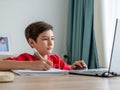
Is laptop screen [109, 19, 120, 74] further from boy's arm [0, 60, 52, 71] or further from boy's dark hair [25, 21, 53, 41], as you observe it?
boy's dark hair [25, 21, 53, 41]

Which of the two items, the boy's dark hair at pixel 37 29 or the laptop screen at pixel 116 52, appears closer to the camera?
the laptop screen at pixel 116 52

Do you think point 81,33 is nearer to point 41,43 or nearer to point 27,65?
point 41,43

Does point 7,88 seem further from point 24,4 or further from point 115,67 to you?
point 24,4

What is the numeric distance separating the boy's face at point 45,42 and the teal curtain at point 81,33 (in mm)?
1536

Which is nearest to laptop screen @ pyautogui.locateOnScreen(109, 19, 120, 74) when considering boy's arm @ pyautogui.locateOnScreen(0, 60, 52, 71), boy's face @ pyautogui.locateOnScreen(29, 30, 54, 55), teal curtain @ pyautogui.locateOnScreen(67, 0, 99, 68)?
boy's arm @ pyautogui.locateOnScreen(0, 60, 52, 71)

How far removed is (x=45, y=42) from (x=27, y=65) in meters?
0.46

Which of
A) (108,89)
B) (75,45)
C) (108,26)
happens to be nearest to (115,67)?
(108,89)

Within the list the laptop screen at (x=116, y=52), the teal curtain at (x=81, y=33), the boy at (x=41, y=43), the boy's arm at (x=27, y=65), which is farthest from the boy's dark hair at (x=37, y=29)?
the teal curtain at (x=81, y=33)

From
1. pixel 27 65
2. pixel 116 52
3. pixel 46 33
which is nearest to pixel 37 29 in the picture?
pixel 46 33

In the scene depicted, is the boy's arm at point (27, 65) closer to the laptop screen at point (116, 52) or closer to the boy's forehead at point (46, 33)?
the laptop screen at point (116, 52)

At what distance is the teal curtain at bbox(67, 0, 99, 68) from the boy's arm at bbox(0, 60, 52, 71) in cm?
197

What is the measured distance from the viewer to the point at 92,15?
11.2 feet

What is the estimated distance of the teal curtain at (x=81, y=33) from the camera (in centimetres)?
344

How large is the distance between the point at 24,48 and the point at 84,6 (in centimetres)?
99
